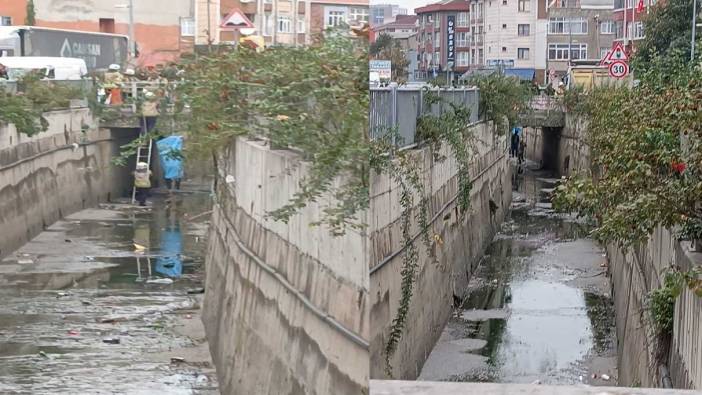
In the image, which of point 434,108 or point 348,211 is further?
point 434,108

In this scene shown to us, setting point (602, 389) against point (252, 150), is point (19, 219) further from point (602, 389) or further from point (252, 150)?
point (602, 389)

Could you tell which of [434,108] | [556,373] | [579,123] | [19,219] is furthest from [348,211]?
[19,219]

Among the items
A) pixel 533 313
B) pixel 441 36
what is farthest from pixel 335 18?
pixel 533 313

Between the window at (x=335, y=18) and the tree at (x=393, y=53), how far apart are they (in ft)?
0.46

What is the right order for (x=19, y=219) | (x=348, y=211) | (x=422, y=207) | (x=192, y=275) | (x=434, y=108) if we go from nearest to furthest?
(x=348, y=211), (x=422, y=207), (x=434, y=108), (x=192, y=275), (x=19, y=219)

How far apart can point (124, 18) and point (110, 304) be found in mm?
6488

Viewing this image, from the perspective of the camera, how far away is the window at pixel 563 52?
15.7 feet

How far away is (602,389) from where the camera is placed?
2.87m

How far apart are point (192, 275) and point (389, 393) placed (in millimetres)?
8010

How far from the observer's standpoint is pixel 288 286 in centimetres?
362

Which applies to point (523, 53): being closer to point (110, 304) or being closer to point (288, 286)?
point (288, 286)

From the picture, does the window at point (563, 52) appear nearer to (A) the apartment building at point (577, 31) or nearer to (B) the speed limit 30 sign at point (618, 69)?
(A) the apartment building at point (577, 31)

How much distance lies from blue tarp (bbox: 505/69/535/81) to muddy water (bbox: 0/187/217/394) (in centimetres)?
185

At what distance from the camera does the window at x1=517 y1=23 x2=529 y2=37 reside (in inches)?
180
